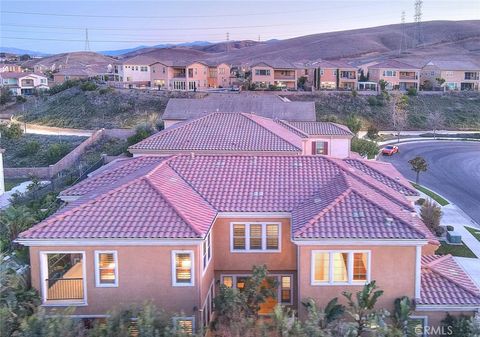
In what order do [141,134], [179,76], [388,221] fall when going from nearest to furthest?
[388,221], [141,134], [179,76]

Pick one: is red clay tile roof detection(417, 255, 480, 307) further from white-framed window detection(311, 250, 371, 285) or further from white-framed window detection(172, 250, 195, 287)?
white-framed window detection(172, 250, 195, 287)

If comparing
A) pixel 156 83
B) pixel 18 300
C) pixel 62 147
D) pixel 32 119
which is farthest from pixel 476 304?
pixel 156 83

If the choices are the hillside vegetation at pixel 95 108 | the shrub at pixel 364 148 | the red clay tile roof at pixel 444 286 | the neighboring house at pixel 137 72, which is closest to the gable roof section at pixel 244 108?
the shrub at pixel 364 148

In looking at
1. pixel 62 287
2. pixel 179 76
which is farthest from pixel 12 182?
pixel 179 76

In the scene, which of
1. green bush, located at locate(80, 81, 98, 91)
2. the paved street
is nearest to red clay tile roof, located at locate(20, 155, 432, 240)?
the paved street

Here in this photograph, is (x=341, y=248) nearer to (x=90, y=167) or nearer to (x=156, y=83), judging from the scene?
(x=90, y=167)

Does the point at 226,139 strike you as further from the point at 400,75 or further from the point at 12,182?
the point at 400,75

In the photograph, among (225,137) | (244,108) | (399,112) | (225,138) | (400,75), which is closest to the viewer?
(225,138)
